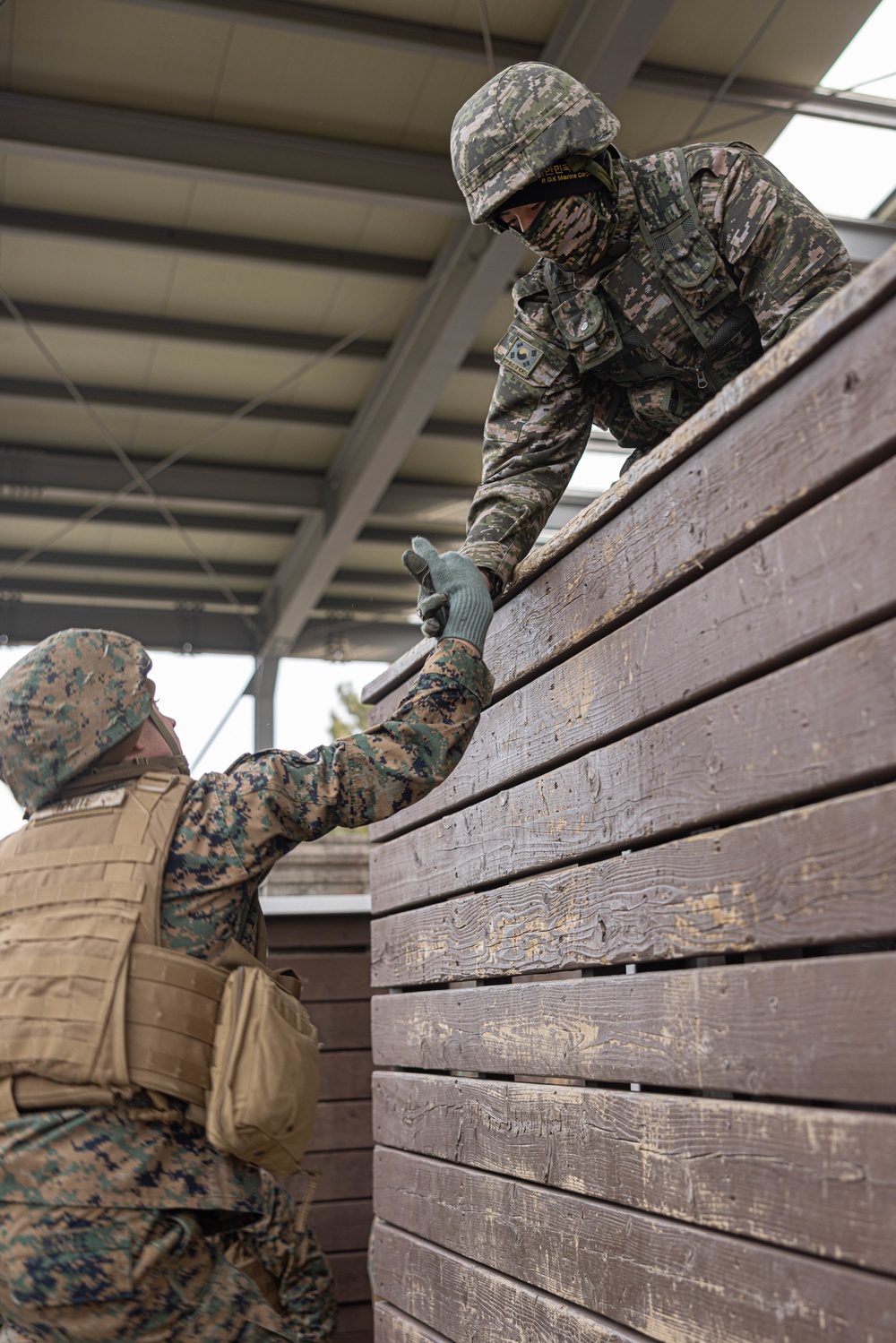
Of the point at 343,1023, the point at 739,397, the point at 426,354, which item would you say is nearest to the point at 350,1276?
the point at 343,1023

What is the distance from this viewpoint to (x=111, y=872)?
8.49ft

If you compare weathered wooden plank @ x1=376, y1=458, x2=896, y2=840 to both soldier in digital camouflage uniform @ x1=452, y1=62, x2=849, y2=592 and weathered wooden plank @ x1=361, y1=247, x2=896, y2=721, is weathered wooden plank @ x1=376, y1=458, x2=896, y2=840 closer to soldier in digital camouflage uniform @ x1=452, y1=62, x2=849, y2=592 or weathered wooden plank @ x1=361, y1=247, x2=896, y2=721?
weathered wooden plank @ x1=361, y1=247, x2=896, y2=721

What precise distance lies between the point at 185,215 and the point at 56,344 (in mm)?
1730

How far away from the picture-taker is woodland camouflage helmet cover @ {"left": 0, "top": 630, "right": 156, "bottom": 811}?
271 centimetres

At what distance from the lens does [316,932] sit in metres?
5.16

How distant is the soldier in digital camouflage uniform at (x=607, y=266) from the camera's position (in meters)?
2.50

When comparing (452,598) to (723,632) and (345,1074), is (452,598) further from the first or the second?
(345,1074)

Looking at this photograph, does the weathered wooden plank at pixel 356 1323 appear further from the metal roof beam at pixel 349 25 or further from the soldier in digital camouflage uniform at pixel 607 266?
the metal roof beam at pixel 349 25

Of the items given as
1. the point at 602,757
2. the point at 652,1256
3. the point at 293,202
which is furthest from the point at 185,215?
the point at 652,1256

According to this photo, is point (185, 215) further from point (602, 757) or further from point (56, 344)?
point (602, 757)

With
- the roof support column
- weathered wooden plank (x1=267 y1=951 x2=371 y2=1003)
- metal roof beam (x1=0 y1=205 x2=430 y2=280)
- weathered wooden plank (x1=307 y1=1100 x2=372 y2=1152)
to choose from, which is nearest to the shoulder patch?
weathered wooden plank (x1=267 y1=951 x2=371 y2=1003)

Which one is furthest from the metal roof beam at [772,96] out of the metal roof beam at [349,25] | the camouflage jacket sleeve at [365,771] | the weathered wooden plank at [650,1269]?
the weathered wooden plank at [650,1269]

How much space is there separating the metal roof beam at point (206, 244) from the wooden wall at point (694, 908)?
19.6 feet

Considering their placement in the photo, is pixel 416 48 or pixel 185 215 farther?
pixel 185 215
